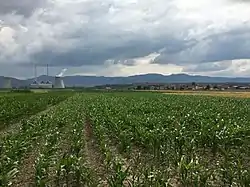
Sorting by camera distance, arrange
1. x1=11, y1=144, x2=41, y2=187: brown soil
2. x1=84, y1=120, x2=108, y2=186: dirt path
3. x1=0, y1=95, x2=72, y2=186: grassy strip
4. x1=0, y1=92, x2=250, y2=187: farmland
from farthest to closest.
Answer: x1=84, y1=120, x2=108, y2=186: dirt path
x1=11, y1=144, x2=41, y2=187: brown soil
x1=0, y1=92, x2=250, y2=187: farmland
x1=0, y1=95, x2=72, y2=186: grassy strip

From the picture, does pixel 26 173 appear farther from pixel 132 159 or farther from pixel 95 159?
pixel 132 159

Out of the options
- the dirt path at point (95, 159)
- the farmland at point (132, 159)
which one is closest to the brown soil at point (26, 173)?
the farmland at point (132, 159)

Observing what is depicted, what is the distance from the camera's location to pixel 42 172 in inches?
386

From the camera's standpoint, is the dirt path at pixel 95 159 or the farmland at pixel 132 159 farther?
the dirt path at pixel 95 159

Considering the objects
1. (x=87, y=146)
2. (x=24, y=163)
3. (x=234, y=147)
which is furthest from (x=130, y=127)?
(x=24, y=163)

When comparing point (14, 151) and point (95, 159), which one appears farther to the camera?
point (95, 159)

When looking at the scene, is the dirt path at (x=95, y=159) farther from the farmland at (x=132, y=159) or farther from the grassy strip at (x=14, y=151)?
the grassy strip at (x=14, y=151)

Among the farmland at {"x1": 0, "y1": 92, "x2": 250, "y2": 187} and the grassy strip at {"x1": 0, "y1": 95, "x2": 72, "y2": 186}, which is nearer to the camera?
the grassy strip at {"x1": 0, "y1": 95, "x2": 72, "y2": 186}

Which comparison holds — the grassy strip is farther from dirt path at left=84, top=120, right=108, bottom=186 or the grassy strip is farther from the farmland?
dirt path at left=84, top=120, right=108, bottom=186

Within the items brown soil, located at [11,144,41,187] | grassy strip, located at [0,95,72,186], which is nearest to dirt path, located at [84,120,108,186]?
brown soil, located at [11,144,41,187]

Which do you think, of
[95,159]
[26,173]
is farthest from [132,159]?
[26,173]

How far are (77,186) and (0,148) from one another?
4.50m

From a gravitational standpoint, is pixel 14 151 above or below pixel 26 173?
above

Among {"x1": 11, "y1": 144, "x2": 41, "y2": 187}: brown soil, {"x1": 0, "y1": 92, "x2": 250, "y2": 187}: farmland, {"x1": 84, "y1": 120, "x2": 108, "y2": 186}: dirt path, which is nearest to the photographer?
{"x1": 0, "y1": 92, "x2": 250, "y2": 187}: farmland
